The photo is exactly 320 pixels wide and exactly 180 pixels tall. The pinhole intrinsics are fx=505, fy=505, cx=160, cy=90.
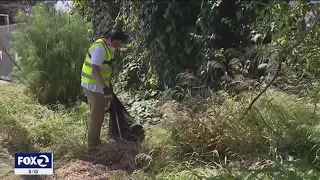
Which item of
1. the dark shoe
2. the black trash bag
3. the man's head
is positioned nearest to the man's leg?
the dark shoe

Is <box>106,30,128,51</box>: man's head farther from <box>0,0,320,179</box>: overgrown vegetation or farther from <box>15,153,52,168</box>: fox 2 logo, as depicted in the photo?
<box>15,153,52,168</box>: fox 2 logo

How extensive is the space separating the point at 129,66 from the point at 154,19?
184cm

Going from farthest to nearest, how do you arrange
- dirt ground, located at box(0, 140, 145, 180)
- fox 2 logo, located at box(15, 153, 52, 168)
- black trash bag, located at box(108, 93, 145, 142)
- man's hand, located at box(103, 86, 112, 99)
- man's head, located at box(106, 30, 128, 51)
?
black trash bag, located at box(108, 93, 145, 142) < man's head, located at box(106, 30, 128, 51) < man's hand, located at box(103, 86, 112, 99) < dirt ground, located at box(0, 140, 145, 180) < fox 2 logo, located at box(15, 153, 52, 168)

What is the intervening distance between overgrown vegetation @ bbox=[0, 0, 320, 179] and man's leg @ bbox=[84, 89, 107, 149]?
7.1 inches

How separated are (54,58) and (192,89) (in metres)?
2.68

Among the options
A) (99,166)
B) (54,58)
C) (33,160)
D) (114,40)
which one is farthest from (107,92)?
(54,58)

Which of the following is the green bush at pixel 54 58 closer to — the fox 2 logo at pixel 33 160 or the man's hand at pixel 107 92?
the man's hand at pixel 107 92

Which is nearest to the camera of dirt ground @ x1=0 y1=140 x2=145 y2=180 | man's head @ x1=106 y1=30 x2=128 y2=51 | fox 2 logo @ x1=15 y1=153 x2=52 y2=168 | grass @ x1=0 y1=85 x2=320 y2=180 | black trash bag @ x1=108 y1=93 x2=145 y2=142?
fox 2 logo @ x1=15 y1=153 x2=52 y2=168

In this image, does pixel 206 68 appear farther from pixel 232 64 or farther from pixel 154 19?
pixel 154 19

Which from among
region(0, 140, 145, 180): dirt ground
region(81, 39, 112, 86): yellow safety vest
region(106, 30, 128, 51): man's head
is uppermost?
region(106, 30, 128, 51): man's head

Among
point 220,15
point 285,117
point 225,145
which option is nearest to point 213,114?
point 225,145

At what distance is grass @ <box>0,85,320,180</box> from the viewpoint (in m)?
4.79

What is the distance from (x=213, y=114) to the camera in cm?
566

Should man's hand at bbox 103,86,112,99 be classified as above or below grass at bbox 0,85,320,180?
above
